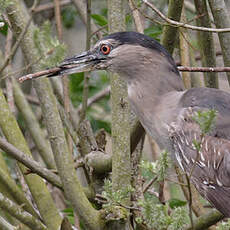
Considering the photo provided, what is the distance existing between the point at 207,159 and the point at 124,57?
1.66ft

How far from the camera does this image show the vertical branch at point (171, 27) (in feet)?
6.66

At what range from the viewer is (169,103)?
2.14 m

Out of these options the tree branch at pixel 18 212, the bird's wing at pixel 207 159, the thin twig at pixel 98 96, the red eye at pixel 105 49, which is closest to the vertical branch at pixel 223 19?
the bird's wing at pixel 207 159

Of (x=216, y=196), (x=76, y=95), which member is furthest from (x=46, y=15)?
(x=216, y=196)

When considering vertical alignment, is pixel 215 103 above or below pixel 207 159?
above

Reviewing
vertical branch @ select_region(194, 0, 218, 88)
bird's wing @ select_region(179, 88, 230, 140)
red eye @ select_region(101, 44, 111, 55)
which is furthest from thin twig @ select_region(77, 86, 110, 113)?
bird's wing @ select_region(179, 88, 230, 140)

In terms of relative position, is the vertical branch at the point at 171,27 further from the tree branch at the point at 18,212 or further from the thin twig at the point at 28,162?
the tree branch at the point at 18,212

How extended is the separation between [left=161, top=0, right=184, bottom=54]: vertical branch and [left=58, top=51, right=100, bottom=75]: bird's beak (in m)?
0.27

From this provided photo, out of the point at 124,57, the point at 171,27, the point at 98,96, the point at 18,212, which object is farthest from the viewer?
the point at 98,96

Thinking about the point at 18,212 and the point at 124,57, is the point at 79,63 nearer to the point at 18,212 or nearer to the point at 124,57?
the point at 124,57

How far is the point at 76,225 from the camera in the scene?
8.15 ft

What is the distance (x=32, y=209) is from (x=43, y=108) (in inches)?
17.1

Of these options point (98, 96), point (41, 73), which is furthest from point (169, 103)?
point (98, 96)

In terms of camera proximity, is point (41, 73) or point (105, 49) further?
point (105, 49)
